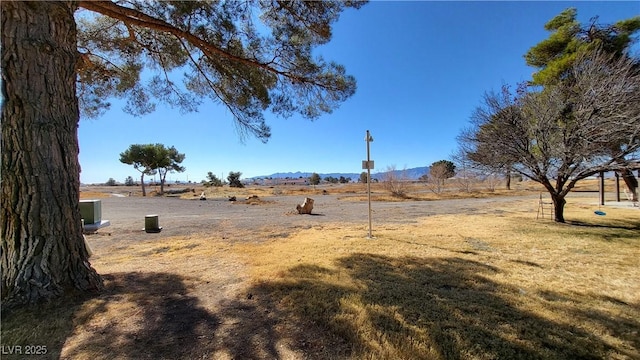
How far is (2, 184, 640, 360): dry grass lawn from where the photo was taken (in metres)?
2.11

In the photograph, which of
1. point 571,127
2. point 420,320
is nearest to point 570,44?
point 571,127

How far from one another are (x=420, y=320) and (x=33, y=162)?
407 centimetres

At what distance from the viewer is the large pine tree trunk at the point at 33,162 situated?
2.58 m

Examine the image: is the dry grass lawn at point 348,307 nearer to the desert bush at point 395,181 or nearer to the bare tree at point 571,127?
the bare tree at point 571,127

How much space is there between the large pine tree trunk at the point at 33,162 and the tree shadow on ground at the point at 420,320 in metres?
2.09

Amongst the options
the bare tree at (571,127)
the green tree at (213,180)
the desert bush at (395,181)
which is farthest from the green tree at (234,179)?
the bare tree at (571,127)

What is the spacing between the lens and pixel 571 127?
25.3 ft

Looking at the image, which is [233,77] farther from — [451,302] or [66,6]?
[451,302]

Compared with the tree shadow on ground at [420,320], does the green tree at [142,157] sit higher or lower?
higher

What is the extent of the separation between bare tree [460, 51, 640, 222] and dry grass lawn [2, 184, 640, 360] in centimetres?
336

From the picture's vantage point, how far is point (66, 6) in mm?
2918

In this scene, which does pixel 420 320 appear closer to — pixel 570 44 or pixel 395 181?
pixel 570 44

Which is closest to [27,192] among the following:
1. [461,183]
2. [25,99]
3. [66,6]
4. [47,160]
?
[47,160]

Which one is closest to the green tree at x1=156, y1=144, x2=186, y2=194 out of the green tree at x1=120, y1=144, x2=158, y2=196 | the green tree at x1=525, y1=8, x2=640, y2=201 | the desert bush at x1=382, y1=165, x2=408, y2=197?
the green tree at x1=120, y1=144, x2=158, y2=196
